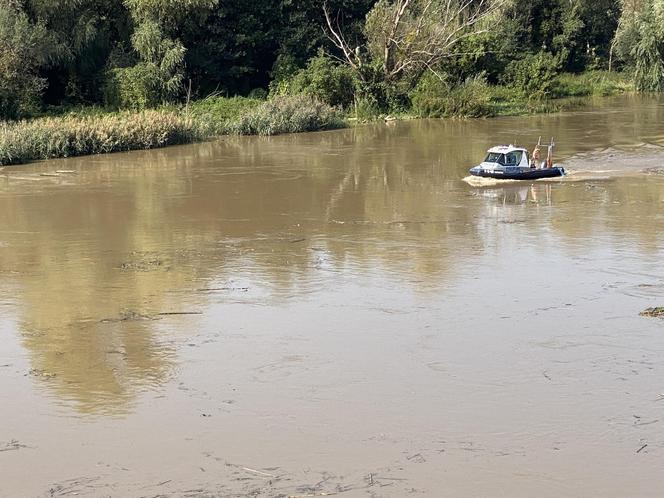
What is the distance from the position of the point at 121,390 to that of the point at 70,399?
0.54 m

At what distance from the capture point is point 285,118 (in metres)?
35.9

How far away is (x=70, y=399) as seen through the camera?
34.6ft

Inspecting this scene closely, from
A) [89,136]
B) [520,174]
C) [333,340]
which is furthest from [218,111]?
[333,340]

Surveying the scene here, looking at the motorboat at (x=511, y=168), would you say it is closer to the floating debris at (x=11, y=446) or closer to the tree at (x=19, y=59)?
the floating debris at (x=11, y=446)

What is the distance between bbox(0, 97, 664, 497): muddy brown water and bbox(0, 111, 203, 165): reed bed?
5.04m

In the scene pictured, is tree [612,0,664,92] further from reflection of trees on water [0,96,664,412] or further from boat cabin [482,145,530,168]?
→ boat cabin [482,145,530,168]

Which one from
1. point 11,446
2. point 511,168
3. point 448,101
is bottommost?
point 11,446

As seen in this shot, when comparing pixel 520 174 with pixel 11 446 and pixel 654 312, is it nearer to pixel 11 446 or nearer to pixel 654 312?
pixel 654 312

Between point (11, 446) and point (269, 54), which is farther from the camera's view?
point (269, 54)

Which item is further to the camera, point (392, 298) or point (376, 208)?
point (376, 208)

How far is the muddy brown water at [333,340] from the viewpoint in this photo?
29.3 ft

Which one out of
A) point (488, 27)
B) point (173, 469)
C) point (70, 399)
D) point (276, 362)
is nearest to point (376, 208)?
point (276, 362)

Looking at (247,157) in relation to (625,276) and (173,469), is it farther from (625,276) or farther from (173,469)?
(173,469)

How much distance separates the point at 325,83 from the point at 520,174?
17619 millimetres
